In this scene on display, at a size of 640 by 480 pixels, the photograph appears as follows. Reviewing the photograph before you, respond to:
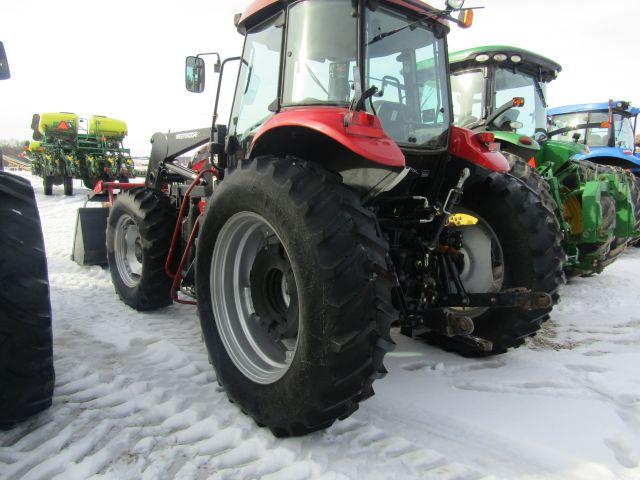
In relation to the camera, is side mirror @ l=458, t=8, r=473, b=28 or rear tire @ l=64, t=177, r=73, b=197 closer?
side mirror @ l=458, t=8, r=473, b=28

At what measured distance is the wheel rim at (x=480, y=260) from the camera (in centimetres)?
303

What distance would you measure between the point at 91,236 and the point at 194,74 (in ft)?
9.30

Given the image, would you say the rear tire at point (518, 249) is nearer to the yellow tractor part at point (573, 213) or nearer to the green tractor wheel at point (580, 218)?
the green tractor wheel at point (580, 218)

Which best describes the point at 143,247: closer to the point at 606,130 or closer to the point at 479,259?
the point at 479,259

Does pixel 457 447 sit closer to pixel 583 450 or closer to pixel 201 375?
pixel 583 450

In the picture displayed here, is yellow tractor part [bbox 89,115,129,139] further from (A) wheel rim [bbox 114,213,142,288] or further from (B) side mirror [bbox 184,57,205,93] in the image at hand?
(B) side mirror [bbox 184,57,205,93]

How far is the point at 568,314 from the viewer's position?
14.1 feet

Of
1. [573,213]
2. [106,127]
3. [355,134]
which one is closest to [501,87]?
[573,213]

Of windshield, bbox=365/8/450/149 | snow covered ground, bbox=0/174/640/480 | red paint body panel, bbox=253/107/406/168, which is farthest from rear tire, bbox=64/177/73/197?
red paint body panel, bbox=253/107/406/168

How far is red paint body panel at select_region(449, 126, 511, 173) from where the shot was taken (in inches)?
108

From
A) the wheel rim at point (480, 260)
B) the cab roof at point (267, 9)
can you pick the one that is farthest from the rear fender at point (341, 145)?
the wheel rim at point (480, 260)

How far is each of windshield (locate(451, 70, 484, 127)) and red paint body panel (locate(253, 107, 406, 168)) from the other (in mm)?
3956

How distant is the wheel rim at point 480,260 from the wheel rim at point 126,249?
2.88m

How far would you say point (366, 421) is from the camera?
7.41ft
